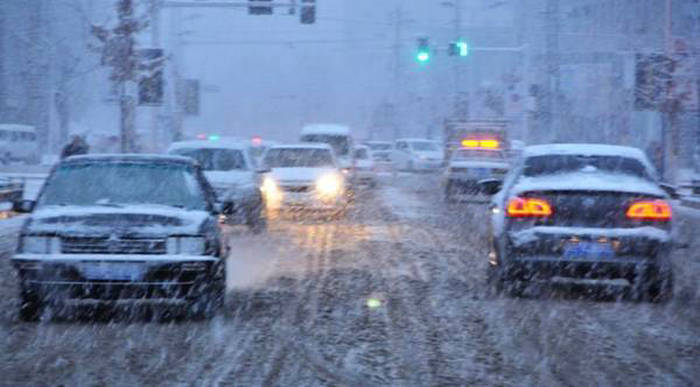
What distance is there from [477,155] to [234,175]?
43.8 ft

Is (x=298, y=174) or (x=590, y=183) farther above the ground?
(x=590, y=183)

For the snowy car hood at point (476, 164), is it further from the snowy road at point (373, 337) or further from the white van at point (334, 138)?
the snowy road at point (373, 337)

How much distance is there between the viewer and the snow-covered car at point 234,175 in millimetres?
19406

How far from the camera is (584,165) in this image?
12.0 m

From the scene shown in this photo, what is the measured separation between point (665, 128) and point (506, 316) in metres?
27.7

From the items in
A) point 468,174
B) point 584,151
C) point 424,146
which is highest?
point 584,151

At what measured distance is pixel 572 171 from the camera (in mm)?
11938

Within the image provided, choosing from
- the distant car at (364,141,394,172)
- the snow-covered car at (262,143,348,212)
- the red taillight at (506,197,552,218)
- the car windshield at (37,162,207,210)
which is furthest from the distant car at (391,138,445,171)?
the car windshield at (37,162,207,210)

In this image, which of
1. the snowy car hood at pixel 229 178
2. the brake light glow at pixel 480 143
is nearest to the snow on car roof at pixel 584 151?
the snowy car hood at pixel 229 178

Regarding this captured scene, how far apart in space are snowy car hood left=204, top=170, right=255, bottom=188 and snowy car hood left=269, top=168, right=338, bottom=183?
3.21 m

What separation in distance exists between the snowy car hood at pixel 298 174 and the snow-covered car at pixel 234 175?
6.77 ft

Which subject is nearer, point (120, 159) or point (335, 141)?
point (120, 159)

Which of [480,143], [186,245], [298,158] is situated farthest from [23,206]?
[480,143]

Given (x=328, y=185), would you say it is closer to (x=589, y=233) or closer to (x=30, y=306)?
(x=589, y=233)
